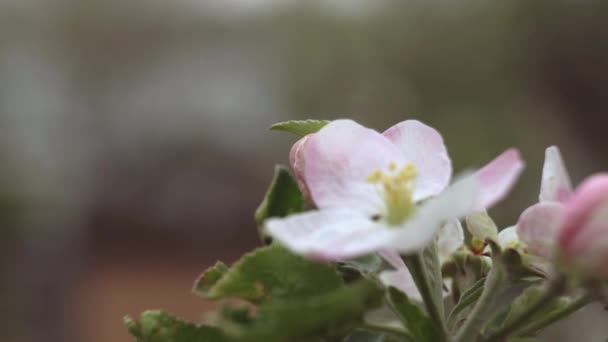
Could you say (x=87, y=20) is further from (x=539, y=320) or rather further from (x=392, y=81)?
(x=539, y=320)

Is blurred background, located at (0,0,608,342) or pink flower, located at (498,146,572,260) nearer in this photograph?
pink flower, located at (498,146,572,260)

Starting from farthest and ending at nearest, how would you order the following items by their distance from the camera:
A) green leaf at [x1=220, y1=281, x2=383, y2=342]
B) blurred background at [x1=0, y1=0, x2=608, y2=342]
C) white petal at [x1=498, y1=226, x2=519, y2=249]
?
blurred background at [x1=0, y1=0, x2=608, y2=342]
white petal at [x1=498, y1=226, x2=519, y2=249]
green leaf at [x1=220, y1=281, x2=383, y2=342]

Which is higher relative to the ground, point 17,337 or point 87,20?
point 87,20

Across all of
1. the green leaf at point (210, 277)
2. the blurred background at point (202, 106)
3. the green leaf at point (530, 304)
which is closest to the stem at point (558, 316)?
the green leaf at point (530, 304)

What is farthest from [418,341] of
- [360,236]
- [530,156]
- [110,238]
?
[110,238]

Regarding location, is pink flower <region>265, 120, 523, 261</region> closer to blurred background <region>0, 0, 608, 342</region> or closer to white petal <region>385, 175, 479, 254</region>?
white petal <region>385, 175, 479, 254</region>

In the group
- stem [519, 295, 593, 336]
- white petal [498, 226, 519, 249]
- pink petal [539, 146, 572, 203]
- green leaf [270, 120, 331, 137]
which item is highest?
green leaf [270, 120, 331, 137]

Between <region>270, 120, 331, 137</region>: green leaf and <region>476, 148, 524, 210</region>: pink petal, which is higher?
<region>270, 120, 331, 137</region>: green leaf

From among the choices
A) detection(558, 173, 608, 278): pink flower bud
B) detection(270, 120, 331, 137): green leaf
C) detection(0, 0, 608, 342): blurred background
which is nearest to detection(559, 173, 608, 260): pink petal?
detection(558, 173, 608, 278): pink flower bud
